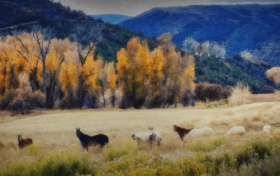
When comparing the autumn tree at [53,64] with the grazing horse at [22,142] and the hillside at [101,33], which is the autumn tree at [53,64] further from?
the hillside at [101,33]

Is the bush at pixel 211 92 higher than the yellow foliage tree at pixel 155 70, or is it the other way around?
the yellow foliage tree at pixel 155 70

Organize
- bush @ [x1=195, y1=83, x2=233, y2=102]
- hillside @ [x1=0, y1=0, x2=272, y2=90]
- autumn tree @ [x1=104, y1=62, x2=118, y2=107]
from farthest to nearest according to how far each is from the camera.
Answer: hillside @ [x1=0, y1=0, x2=272, y2=90]
bush @ [x1=195, y1=83, x2=233, y2=102]
autumn tree @ [x1=104, y1=62, x2=118, y2=107]

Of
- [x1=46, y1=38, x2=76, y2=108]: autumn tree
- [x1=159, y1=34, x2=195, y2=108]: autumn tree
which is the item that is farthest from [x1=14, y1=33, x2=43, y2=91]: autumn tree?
[x1=159, y1=34, x2=195, y2=108]: autumn tree

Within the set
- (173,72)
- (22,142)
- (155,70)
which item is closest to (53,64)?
(155,70)

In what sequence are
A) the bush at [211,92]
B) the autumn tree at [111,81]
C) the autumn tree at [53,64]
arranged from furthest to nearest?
the bush at [211,92], the autumn tree at [111,81], the autumn tree at [53,64]

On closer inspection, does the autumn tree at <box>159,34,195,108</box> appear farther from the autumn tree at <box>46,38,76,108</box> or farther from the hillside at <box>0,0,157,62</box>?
the hillside at <box>0,0,157,62</box>

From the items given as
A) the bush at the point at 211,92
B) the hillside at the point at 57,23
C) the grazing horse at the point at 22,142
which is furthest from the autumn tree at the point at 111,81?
the hillside at the point at 57,23

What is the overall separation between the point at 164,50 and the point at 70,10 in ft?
373

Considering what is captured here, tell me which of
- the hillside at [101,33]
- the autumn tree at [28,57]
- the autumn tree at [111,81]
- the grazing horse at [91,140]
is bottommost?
the grazing horse at [91,140]

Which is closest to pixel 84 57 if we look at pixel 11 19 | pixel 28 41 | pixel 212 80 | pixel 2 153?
pixel 28 41

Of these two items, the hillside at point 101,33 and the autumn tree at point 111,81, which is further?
the hillside at point 101,33

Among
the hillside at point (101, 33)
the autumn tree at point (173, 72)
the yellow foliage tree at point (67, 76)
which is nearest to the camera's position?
the autumn tree at point (173, 72)

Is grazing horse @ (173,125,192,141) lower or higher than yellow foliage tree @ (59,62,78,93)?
lower

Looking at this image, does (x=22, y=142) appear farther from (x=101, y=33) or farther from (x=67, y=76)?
(x=101, y=33)
